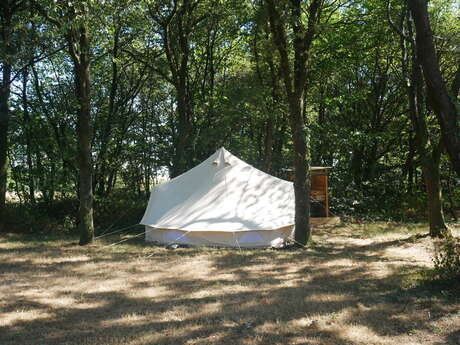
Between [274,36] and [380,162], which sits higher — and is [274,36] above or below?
above

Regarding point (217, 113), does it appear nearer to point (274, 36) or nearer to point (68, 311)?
point (274, 36)

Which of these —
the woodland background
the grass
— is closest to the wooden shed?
the woodland background

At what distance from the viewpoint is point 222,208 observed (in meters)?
9.56

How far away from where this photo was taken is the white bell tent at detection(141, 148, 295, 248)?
30.0ft

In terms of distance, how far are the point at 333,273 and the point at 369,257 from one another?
165 cm

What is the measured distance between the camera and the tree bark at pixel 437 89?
5.00 meters

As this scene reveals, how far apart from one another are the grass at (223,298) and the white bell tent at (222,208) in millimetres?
557

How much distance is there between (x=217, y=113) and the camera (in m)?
15.2

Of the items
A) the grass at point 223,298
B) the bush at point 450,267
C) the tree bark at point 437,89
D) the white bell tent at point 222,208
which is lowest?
the grass at point 223,298

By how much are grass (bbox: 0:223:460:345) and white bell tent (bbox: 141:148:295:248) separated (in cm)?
56

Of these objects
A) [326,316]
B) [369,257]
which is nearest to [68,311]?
[326,316]

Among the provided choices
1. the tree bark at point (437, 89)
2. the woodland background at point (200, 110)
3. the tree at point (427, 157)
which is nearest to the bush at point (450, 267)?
the tree bark at point (437, 89)

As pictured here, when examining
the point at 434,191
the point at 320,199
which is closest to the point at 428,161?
the point at 434,191

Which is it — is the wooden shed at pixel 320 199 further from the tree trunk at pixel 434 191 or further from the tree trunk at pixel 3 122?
the tree trunk at pixel 3 122
